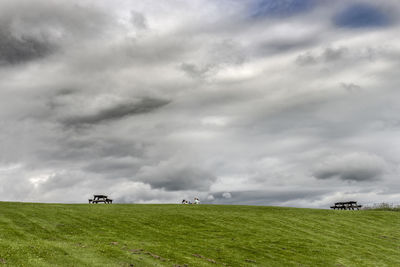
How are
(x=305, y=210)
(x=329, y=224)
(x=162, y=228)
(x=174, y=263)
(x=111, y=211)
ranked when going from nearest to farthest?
(x=174, y=263), (x=162, y=228), (x=111, y=211), (x=329, y=224), (x=305, y=210)

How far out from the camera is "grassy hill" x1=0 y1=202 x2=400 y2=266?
111 ft

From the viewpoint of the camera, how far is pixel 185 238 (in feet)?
151

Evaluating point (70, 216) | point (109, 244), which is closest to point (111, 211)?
point (70, 216)

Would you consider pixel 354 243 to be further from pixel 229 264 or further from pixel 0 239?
pixel 0 239

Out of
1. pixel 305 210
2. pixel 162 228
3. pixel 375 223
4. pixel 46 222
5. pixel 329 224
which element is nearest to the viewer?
pixel 46 222

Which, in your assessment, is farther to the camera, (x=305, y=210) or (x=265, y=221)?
(x=305, y=210)

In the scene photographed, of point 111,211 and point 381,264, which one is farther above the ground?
point 111,211

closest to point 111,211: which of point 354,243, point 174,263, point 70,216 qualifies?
point 70,216

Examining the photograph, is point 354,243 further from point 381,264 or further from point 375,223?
point 375,223

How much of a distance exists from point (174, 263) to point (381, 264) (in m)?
26.6

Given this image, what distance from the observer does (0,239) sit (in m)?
34.8

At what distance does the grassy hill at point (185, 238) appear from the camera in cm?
3372

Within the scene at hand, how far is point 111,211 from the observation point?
199 feet

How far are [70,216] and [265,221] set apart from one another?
3162cm
